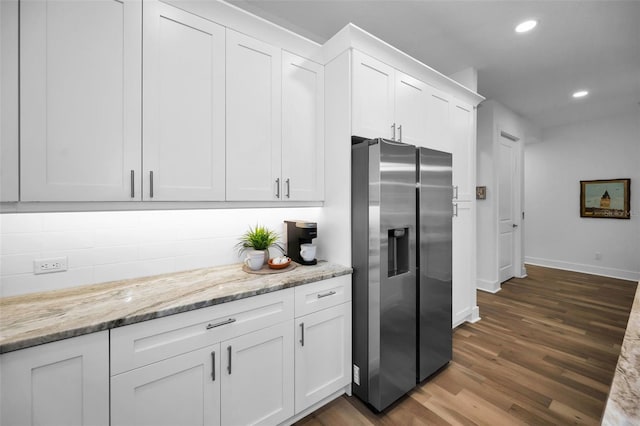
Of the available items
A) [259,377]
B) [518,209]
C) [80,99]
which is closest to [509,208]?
[518,209]

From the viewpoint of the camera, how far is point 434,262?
7.00 ft

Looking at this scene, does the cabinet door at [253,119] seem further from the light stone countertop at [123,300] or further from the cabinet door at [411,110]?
the cabinet door at [411,110]

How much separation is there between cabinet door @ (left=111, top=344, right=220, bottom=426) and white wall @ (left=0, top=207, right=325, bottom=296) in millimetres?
716

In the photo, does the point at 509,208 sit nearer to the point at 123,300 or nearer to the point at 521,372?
the point at 521,372

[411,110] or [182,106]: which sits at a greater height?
[411,110]

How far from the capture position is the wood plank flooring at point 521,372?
178 cm

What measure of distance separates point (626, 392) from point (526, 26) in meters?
3.07

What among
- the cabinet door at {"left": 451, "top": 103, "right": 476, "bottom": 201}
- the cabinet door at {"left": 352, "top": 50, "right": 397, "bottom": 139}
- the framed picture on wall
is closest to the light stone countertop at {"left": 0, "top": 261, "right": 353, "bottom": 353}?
the cabinet door at {"left": 352, "top": 50, "right": 397, "bottom": 139}

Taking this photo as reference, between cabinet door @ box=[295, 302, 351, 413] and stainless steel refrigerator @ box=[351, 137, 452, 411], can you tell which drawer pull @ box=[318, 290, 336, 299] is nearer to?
cabinet door @ box=[295, 302, 351, 413]

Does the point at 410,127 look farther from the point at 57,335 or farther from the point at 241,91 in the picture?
the point at 57,335

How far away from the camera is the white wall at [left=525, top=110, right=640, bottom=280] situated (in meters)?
4.79

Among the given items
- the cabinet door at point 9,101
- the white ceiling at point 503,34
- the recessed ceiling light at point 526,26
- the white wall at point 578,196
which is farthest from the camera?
the white wall at point 578,196

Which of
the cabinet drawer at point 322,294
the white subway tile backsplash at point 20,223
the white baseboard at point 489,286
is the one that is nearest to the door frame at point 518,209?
the white baseboard at point 489,286

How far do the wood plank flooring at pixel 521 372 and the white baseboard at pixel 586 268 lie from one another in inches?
55.2
